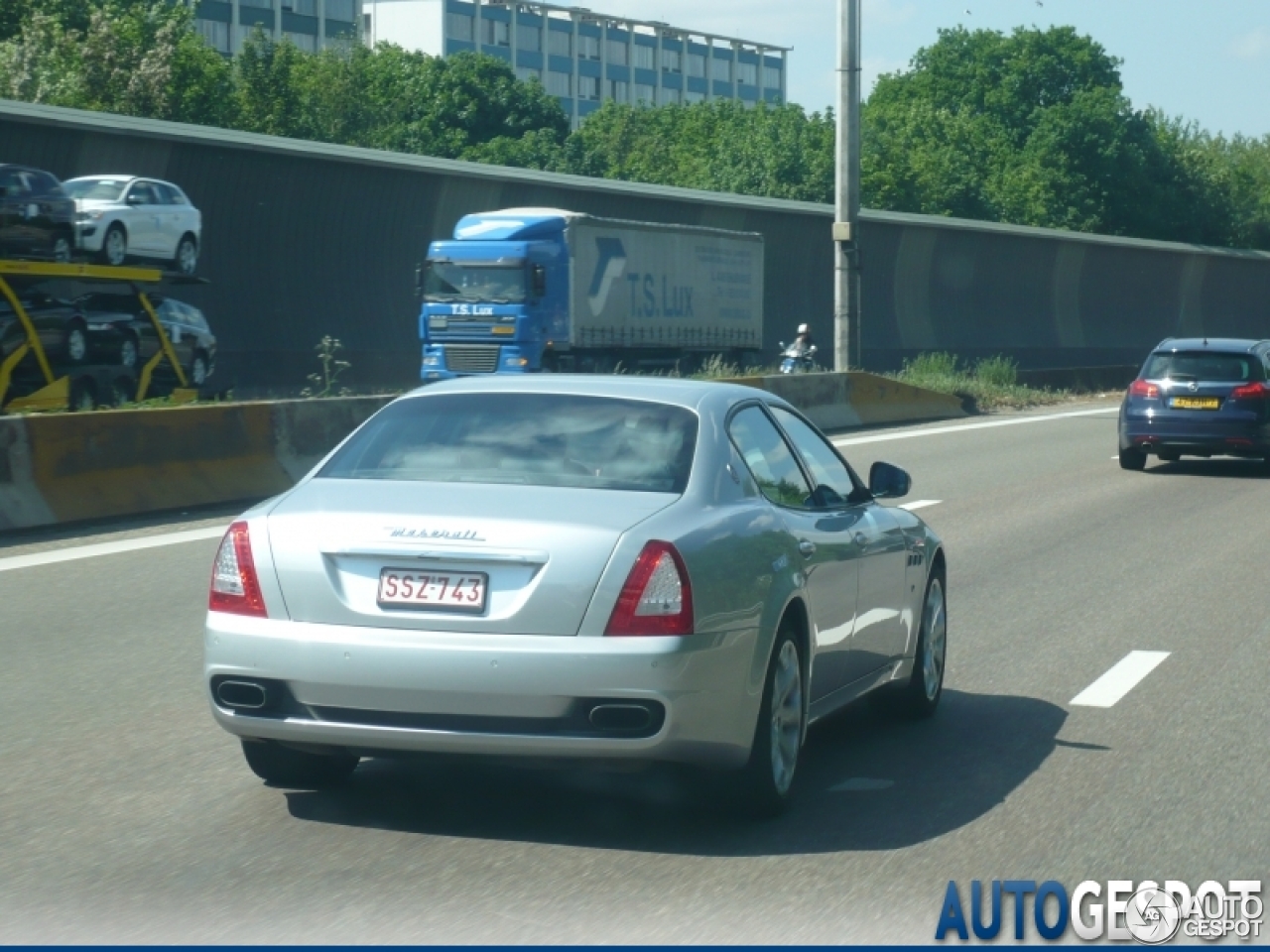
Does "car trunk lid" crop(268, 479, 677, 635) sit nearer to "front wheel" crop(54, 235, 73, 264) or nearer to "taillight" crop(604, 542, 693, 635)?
"taillight" crop(604, 542, 693, 635)

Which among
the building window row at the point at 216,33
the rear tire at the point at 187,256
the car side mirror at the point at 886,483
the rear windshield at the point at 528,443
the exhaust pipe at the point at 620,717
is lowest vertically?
the exhaust pipe at the point at 620,717

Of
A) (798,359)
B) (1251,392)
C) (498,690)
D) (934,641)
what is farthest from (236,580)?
(798,359)

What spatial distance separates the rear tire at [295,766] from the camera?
264 inches

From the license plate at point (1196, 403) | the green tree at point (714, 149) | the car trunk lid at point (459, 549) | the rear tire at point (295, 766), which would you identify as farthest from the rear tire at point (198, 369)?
the green tree at point (714, 149)

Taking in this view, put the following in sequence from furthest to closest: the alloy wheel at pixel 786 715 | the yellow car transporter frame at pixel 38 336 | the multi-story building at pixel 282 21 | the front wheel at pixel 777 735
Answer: the multi-story building at pixel 282 21
the yellow car transporter frame at pixel 38 336
the alloy wheel at pixel 786 715
the front wheel at pixel 777 735

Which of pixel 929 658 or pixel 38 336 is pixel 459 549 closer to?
pixel 929 658

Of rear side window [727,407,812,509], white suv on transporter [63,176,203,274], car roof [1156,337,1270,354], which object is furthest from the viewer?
white suv on transporter [63,176,203,274]

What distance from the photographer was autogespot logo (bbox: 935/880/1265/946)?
Answer: 5395 mm

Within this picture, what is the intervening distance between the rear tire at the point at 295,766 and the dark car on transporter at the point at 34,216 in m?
17.1

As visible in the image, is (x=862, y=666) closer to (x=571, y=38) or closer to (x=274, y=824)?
(x=274, y=824)

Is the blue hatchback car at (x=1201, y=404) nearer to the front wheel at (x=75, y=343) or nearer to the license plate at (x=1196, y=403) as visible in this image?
the license plate at (x=1196, y=403)

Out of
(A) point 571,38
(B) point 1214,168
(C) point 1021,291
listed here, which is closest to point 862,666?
(C) point 1021,291

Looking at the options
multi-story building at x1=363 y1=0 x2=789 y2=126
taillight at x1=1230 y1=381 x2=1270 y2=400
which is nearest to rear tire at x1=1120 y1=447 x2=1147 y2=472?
taillight at x1=1230 y1=381 x2=1270 y2=400

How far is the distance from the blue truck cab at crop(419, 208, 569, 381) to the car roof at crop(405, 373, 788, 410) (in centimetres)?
2774
